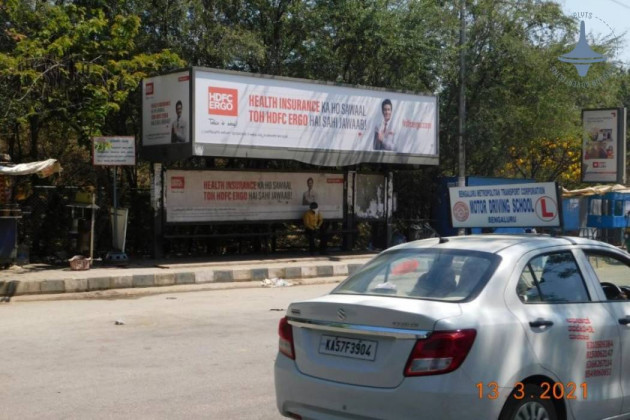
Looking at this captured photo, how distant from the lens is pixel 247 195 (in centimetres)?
2069

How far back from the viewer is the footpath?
1464 cm

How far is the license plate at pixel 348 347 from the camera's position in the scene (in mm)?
4891

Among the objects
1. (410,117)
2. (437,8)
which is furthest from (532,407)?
(437,8)

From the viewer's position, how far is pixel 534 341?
4.97m

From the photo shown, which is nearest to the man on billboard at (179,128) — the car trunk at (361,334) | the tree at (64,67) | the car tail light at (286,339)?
the tree at (64,67)

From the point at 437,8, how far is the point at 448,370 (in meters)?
23.2

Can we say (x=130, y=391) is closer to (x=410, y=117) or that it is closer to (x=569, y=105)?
(x=410, y=117)

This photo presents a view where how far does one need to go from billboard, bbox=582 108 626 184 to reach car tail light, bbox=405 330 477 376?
26.6 meters

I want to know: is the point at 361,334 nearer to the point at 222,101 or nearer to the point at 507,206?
the point at 507,206

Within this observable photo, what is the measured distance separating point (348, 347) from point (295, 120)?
1537 centimetres

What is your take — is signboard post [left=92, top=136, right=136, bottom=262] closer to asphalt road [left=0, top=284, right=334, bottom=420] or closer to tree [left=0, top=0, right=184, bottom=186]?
tree [left=0, top=0, right=184, bottom=186]

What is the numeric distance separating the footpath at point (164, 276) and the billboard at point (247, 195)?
3.80ft

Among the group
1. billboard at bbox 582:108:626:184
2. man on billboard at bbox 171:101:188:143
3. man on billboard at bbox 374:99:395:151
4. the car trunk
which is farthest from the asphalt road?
billboard at bbox 582:108:626:184

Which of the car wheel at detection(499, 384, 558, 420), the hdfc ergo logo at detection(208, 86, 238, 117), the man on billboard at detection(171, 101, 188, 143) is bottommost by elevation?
the car wheel at detection(499, 384, 558, 420)
